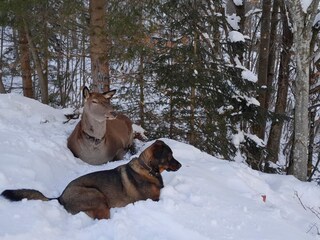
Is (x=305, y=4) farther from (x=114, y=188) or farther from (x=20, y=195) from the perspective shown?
(x=20, y=195)

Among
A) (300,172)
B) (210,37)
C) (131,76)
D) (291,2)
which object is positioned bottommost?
(300,172)

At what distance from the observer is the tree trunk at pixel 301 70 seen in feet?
28.0

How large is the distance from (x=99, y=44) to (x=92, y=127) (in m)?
3.27

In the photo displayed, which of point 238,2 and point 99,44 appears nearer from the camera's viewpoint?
point 99,44

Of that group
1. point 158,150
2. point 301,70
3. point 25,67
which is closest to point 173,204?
point 158,150

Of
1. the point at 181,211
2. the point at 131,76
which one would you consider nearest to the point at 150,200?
the point at 181,211

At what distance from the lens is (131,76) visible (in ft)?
40.2

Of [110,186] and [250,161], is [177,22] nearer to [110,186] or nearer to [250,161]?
[250,161]

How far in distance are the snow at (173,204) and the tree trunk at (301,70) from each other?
1008 mm

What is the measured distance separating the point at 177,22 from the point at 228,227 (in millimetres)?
7963

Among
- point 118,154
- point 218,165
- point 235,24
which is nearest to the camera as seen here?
point 218,165

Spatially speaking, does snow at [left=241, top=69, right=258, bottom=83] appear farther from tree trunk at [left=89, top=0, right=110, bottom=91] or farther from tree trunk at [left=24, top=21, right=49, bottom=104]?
tree trunk at [left=24, top=21, right=49, bottom=104]

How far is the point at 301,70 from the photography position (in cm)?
877

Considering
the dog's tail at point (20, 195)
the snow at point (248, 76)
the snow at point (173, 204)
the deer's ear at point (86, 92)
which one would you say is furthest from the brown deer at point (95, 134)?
the snow at point (248, 76)
